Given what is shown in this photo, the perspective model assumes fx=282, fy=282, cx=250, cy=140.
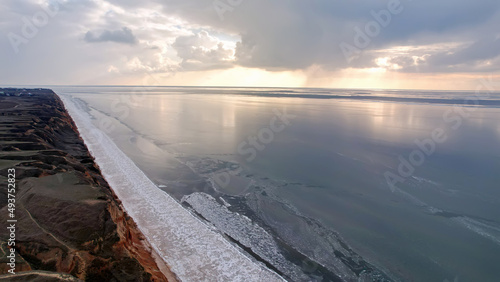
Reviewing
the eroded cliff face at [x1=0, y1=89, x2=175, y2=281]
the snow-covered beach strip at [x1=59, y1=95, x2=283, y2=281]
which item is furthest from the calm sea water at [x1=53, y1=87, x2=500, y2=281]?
the eroded cliff face at [x1=0, y1=89, x2=175, y2=281]

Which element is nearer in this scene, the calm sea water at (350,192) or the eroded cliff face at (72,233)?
the eroded cliff face at (72,233)

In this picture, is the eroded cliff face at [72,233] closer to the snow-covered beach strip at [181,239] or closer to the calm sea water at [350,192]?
the snow-covered beach strip at [181,239]

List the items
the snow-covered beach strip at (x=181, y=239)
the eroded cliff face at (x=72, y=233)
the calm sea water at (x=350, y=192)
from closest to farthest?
the eroded cliff face at (x=72, y=233) → the snow-covered beach strip at (x=181, y=239) → the calm sea water at (x=350, y=192)

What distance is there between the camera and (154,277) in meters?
8.74

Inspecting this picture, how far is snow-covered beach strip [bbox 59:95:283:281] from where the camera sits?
9.77 meters

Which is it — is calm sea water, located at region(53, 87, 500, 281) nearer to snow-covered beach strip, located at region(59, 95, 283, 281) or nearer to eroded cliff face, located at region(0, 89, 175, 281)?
snow-covered beach strip, located at region(59, 95, 283, 281)

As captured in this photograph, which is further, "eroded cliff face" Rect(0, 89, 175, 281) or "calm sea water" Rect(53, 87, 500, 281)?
"calm sea water" Rect(53, 87, 500, 281)

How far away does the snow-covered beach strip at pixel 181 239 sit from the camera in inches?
385

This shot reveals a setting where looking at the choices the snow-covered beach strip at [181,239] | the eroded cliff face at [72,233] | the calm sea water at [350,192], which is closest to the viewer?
the eroded cliff face at [72,233]

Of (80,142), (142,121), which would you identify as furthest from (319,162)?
(142,121)

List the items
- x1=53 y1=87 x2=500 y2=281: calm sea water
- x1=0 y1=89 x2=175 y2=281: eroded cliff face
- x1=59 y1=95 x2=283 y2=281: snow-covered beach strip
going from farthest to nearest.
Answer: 1. x1=53 y1=87 x2=500 y2=281: calm sea water
2. x1=59 y1=95 x2=283 y2=281: snow-covered beach strip
3. x1=0 y1=89 x2=175 y2=281: eroded cliff face

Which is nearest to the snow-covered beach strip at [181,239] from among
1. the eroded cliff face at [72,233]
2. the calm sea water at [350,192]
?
the eroded cliff face at [72,233]

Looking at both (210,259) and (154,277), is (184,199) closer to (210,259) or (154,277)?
(210,259)

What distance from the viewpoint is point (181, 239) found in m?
11.5
